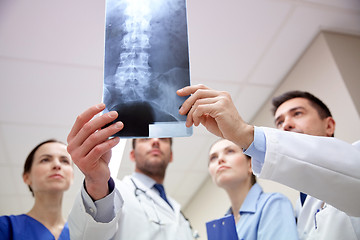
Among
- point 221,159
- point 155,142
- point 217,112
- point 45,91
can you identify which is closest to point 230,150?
point 221,159

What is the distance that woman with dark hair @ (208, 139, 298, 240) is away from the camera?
1.32m

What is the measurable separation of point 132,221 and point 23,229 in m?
0.57

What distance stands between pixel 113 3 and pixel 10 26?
1.27 meters

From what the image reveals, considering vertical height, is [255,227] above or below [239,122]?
below

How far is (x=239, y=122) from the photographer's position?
0.88m

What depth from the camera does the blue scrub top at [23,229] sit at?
55.2 inches

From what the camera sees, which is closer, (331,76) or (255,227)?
(255,227)

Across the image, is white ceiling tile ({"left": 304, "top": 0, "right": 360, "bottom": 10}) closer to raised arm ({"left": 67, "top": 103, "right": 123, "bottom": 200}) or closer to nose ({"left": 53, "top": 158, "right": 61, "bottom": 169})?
raised arm ({"left": 67, "top": 103, "right": 123, "bottom": 200})

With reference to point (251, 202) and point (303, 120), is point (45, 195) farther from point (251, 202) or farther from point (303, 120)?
point (303, 120)

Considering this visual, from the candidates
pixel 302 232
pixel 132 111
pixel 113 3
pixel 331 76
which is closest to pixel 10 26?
pixel 113 3

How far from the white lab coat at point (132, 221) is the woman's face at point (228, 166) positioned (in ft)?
1.06

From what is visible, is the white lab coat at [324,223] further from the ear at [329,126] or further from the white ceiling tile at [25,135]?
the white ceiling tile at [25,135]

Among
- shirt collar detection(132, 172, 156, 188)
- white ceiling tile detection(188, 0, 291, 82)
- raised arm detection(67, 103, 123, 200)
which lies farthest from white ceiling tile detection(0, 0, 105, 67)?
raised arm detection(67, 103, 123, 200)

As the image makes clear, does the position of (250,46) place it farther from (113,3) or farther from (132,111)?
(132,111)
